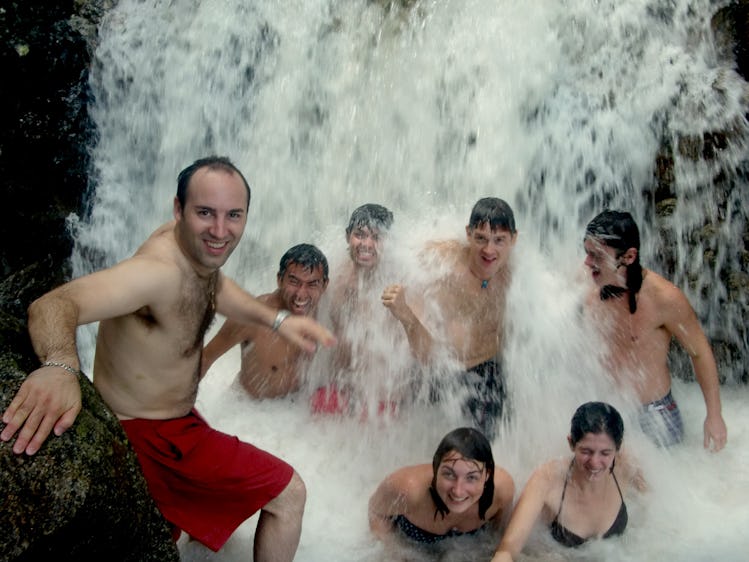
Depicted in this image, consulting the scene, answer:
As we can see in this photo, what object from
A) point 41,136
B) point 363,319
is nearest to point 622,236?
point 363,319

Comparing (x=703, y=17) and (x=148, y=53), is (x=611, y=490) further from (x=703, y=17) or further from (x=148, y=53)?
(x=148, y=53)

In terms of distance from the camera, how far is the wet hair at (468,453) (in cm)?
327

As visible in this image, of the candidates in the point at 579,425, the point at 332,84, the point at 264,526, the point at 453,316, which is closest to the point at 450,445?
the point at 579,425

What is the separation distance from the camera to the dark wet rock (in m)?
2.02

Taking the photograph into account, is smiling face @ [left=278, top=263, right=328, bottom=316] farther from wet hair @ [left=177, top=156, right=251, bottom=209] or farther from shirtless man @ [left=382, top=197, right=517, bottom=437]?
wet hair @ [left=177, top=156, right=251, bottom=209]

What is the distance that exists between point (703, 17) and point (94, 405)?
567cm

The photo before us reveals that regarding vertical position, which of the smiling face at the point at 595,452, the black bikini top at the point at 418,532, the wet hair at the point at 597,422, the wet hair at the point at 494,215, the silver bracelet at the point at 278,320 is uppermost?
the wet hair at the point at 494,215

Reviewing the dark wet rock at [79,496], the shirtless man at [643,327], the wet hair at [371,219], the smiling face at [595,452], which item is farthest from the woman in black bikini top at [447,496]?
the wet hair at [371,219]

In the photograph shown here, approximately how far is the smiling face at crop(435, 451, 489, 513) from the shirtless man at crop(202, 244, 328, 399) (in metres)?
1.53

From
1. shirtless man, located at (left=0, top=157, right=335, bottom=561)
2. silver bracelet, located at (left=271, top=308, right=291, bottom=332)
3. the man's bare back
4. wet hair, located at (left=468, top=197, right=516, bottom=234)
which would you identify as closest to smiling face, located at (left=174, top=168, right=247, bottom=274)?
shirtless man, located at (left=0, top=157, right=335, bottom=561)

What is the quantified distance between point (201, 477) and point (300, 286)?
1751mm

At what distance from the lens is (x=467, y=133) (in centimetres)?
625

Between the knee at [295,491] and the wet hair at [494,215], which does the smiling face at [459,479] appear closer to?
the knee at [295,491]

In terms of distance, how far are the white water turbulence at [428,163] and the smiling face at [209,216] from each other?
167 cm
